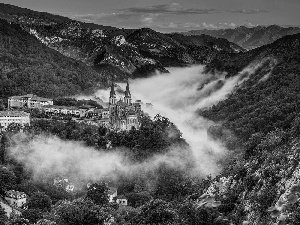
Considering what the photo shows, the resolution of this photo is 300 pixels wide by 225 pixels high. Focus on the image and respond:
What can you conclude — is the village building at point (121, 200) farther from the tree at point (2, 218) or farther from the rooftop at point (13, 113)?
the rooftop at point (13, 113)

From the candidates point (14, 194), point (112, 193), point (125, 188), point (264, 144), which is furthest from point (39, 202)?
point (264, 144)

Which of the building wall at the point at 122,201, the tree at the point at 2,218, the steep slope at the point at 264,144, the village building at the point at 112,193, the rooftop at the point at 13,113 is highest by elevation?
the steep slope at the point at 264,144

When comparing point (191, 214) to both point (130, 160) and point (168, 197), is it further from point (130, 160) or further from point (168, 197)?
point (130, 160)

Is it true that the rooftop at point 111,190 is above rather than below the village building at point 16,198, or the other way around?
below

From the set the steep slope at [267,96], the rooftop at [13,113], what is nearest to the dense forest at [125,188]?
the rooftop at [13,113]

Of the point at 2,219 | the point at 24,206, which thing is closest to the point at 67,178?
the point at 24,206

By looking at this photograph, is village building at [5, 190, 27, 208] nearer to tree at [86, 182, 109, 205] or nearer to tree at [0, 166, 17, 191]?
tree at [0, 166, 17, 191]
